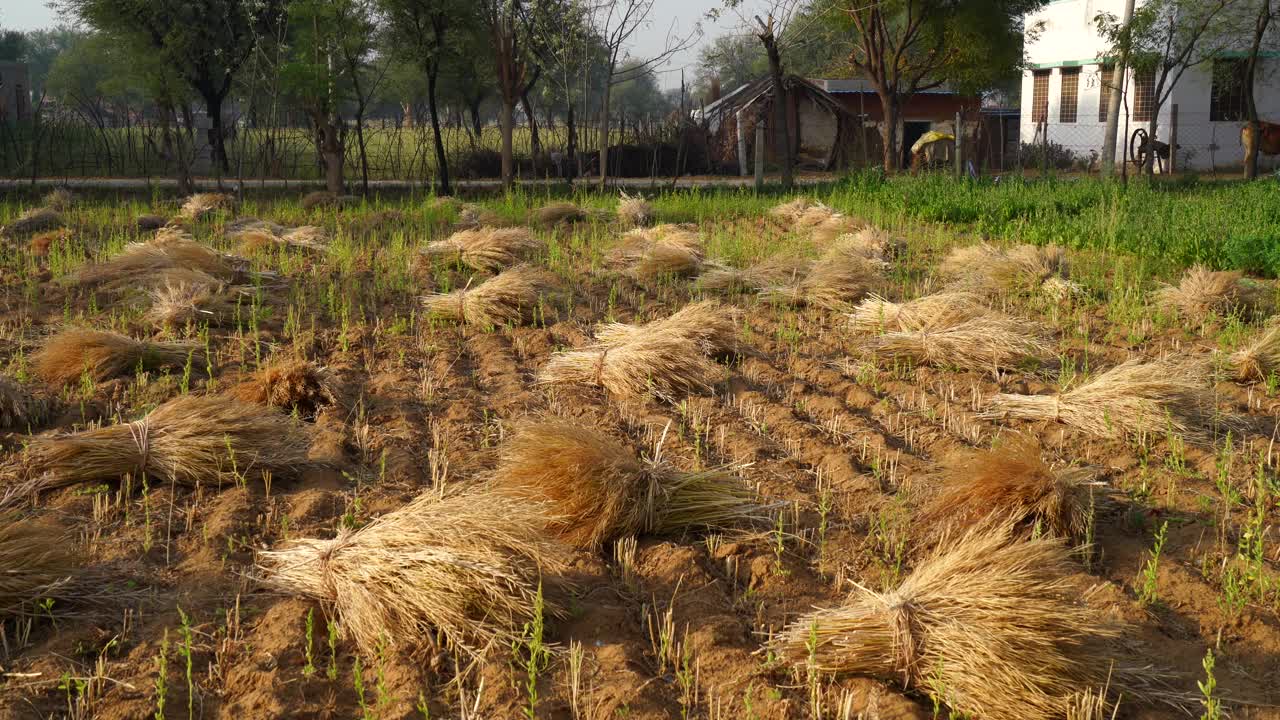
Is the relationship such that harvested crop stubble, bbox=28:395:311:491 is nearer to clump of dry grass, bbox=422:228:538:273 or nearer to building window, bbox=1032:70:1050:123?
clump of dry grass, bbox=422:228:538:273

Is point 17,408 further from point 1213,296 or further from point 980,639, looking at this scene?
point 1213,296

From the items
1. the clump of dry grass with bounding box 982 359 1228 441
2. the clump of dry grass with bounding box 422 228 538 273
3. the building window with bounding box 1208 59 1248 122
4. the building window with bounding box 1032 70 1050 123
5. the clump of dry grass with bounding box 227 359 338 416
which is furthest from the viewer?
the building window with bounding box 1032 70 1050 123

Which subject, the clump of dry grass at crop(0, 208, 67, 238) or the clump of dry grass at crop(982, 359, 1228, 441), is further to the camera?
the clump of dry grass at crop(0, 208, 67, 238)

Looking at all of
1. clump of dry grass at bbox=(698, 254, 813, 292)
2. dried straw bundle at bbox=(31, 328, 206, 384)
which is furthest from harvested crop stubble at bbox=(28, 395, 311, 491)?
clump of dry grass at bbox=(698, 254, 813, 292)

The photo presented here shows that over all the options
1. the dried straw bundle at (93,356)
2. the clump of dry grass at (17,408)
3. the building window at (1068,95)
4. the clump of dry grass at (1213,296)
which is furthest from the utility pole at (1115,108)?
the clump of dry grass at (17,408)

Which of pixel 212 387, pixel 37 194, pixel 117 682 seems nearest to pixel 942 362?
pixel 212 387

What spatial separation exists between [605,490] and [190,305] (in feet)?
13.5

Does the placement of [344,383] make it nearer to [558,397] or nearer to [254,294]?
[558,397]

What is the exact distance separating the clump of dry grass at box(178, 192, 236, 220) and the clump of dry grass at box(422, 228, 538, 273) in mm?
4608

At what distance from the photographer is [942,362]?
5961 mm

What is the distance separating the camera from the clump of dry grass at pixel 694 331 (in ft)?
19.5

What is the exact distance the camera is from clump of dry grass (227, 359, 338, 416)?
5.15 metres

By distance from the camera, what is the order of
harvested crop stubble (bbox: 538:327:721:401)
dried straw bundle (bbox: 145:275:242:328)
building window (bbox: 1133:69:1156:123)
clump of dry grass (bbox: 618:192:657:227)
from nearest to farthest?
1. harvested crop stubble (bbox: 538:327:721:401)
2. dried straw bundle (bbox: 145:275:242:328)
3. clump of dry grass (bbox: 618:192:657:227)
4. building window (bbox: 1133:69:1156:123)

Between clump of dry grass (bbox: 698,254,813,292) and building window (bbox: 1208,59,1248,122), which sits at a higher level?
building window (bbox: 1208,59,1248,122)
